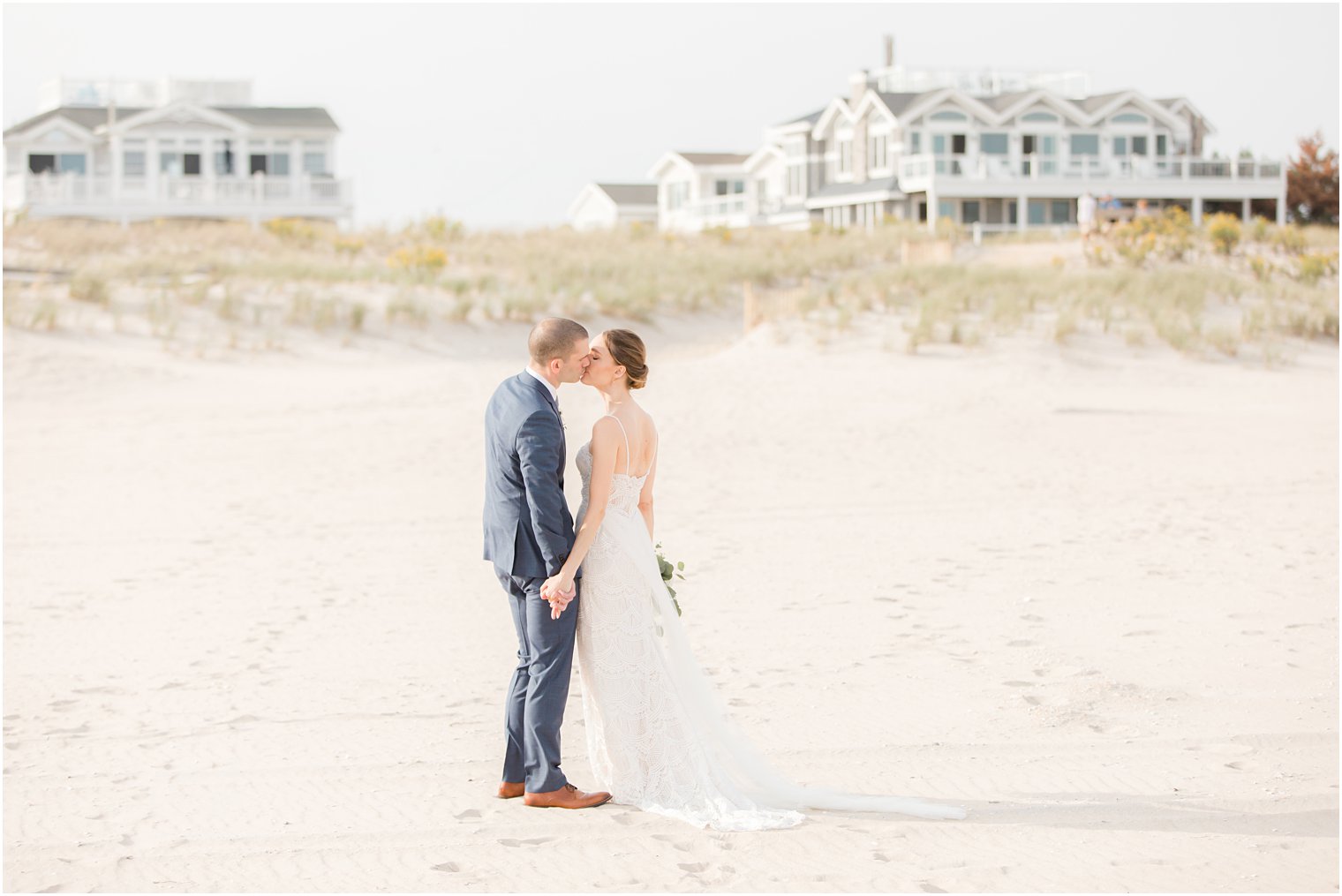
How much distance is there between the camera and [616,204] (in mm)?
68188

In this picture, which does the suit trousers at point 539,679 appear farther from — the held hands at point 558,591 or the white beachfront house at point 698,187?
the white beachfront house at point 698,187

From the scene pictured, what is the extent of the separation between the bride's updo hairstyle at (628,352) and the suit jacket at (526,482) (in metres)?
0.26

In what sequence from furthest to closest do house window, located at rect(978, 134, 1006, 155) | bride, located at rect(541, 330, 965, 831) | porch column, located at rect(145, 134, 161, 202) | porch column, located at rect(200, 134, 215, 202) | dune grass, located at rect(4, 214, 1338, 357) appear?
house window, located at rect(978, 134, 1006, 155) < porch column, located at rect(200, 134, 215, 202) < porch column, located at rect(145, 134, 161, 202) < dune grass, located at rect(4, 214, 1338, 357) < bride, located at rect(541, 330, 965, 831)

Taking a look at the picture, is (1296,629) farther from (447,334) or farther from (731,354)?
(447,334)

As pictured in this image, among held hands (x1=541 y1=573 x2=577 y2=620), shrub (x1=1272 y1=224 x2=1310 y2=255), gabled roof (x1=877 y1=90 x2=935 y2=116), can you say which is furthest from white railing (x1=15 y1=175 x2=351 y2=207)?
held hands (x1=541 y1=573 x2=577 y2=620)

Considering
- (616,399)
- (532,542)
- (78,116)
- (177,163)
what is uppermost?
(78,116)

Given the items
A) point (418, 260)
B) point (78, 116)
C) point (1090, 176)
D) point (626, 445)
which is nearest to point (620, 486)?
point (626, 445)

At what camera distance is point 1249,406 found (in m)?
18.8

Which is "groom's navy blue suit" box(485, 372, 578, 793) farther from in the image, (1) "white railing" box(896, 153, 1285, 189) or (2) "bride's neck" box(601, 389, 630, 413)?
(1) "white railing" box(896, 153, 1285, 189)

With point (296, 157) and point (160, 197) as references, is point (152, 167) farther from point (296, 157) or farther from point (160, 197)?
point (296, 157)

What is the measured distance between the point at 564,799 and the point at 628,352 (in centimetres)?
157

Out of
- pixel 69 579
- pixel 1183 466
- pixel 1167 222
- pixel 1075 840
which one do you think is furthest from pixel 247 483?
pixel 1167 222

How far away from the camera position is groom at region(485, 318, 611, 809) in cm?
483

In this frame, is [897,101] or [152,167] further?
[897,101]
